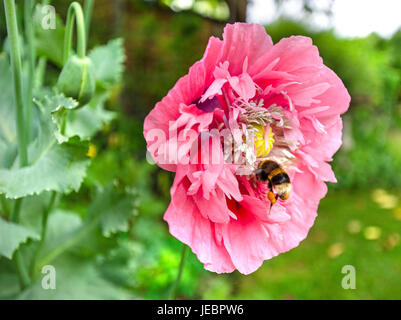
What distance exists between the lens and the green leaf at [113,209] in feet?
2.03

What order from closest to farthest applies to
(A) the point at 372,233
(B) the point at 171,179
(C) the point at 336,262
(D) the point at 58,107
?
(D) the point at 58,107, (B) the point at 171,179, (C) the point at 336,262, (A) the point at 372,233

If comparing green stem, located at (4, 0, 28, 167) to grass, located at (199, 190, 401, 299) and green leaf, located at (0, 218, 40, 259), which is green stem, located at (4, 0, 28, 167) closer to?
green leaf, located at (0, 218, 40, 259)

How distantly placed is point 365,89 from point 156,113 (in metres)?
2.43

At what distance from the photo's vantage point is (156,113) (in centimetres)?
41

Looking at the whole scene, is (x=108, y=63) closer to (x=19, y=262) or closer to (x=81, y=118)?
(x=81, y=118)

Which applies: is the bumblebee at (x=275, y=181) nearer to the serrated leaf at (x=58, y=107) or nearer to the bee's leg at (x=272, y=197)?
the bee's leg at (x=272, y=197)

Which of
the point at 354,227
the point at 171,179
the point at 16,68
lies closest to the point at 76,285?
the point at 16,68

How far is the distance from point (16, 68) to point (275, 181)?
12.1 inches

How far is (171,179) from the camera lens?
1.21m

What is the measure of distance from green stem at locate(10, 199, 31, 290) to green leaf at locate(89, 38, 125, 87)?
25 cm

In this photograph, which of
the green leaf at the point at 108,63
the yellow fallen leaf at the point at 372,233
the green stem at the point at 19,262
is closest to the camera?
the green stem at the point at 19,262

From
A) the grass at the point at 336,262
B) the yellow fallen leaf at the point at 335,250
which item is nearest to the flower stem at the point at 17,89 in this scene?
the grass at the point at 336,262

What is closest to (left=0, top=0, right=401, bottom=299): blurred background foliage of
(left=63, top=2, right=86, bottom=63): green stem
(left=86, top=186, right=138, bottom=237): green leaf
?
(left=86, top=186, right=138, bottom=237): green leaf

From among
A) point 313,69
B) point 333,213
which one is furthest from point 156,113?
point 333,213
